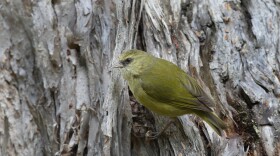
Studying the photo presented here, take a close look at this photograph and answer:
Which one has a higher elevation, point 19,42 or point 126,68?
point 19,42

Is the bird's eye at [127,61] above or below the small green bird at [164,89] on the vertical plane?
above

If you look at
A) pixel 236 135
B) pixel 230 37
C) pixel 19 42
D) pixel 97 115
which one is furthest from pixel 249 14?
pixel 19 42

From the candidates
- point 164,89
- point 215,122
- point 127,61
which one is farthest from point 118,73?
point 215,122

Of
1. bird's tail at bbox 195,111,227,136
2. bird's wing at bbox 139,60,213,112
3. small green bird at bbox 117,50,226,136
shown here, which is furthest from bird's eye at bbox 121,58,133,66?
bird's tail at bbox 195,111,227,136

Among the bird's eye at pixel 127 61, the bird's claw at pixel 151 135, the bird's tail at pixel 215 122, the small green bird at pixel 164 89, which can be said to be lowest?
the bird's claw at pixel 151 135

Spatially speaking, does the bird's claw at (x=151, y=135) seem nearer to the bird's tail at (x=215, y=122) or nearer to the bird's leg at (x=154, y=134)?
the bird's leg at (x=154, y=134)

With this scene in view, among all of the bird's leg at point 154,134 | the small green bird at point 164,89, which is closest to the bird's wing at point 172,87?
the small green bird at point 164,89

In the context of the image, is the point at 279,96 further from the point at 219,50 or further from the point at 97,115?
the point at 97,115
